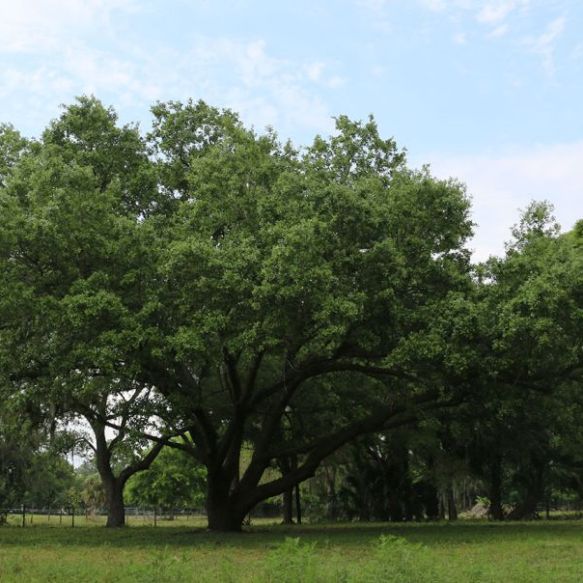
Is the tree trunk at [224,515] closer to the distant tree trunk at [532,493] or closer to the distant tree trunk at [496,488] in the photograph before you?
the distant tree trunk at [496,488]

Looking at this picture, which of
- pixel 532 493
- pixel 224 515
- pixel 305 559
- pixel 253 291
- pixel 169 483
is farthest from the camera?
pixel 169 483

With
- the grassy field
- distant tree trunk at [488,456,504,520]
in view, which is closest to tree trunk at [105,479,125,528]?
the grassy field

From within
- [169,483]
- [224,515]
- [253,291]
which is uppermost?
[253,291]

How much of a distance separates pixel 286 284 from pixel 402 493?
29.3m

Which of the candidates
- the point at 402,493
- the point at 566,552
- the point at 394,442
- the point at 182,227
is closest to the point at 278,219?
the point at 182,227

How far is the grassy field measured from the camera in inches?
400

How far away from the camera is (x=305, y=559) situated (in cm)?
1023

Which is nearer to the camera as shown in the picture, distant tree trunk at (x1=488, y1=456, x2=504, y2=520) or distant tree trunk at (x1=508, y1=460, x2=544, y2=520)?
Result: distant tree trunk at (x1=488, y1=456, x2=504, y2=520)

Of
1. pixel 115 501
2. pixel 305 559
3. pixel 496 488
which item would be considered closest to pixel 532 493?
pixel 496 488

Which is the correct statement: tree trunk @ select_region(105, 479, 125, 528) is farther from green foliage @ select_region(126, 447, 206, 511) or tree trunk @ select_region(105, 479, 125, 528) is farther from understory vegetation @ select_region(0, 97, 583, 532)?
green foliage @ select_region(126, 447, 206, 511)

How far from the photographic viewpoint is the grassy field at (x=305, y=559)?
10164 mm

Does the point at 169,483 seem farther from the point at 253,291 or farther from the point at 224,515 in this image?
the point at 253,291

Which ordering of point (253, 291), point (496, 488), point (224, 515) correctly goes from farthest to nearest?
point (496, 488) → point (224, 515) → point (253, 291)

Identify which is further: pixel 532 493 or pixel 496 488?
pixel 532 493
